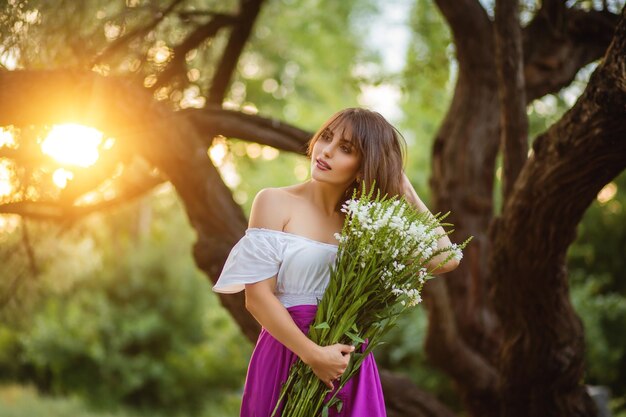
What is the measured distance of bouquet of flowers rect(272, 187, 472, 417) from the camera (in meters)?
2.33

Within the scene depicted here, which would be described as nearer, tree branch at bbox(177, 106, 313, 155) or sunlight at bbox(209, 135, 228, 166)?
tree branch at bbox(177, 106, 313, 155)

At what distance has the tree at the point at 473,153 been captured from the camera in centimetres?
354

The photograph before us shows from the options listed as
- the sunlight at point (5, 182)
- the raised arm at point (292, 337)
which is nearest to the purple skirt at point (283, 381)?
the raised arm at point (292, 337)

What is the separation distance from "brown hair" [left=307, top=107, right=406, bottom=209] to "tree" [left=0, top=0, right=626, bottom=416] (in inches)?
40.8

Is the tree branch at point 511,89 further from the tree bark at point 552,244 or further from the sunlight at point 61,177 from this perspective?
the sunlight at point 61,177

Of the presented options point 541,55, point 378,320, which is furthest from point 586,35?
point 378,320

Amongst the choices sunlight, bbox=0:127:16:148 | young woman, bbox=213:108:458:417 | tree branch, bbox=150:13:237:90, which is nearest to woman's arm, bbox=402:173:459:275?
young woman, bbox=213:108:458:417

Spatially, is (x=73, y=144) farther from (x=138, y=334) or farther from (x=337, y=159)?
(x=138, y=334)

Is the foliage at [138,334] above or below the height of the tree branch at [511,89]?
below

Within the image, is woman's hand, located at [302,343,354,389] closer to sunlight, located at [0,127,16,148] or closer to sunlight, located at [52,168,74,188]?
sunlight, located at [0,127,16,148]

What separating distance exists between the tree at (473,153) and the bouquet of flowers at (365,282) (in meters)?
1.20

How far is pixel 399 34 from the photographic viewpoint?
40.6 ft

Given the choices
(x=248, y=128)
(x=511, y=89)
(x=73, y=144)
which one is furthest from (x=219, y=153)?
(x=511, y=89)

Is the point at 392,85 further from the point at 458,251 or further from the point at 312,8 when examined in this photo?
the point at 458,251
